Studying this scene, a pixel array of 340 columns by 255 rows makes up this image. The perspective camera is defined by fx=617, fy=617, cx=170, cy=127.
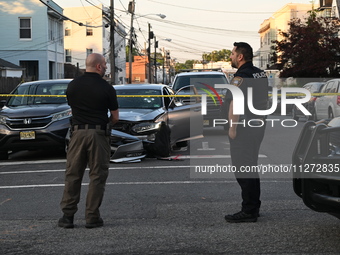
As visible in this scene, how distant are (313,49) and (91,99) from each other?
40.2 meters

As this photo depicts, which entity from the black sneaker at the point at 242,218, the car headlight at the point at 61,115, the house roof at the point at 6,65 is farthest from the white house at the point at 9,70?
the black sneaker at the point at 242,218

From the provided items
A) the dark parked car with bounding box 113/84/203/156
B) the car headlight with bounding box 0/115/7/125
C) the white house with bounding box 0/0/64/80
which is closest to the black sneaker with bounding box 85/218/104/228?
the dark parked car with bounding box 113/84/203/156

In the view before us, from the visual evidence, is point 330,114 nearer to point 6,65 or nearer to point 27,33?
point 6,65

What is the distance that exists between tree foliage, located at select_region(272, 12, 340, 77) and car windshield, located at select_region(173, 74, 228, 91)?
942 inches

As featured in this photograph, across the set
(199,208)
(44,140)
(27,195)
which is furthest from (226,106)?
(44,140)

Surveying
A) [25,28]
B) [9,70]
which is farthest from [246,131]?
[25,28]

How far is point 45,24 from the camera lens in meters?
44.1

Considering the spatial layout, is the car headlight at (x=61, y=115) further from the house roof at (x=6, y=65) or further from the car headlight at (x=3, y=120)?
the house roof at (x=6, y=65)

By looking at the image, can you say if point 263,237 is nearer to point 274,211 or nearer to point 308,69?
point 274,211

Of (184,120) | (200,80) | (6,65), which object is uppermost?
(6,65)

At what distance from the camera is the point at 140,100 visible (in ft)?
47.9

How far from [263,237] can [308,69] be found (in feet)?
132

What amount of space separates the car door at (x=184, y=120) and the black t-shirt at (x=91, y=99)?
7.01 m

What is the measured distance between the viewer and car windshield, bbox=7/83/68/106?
566 inches
